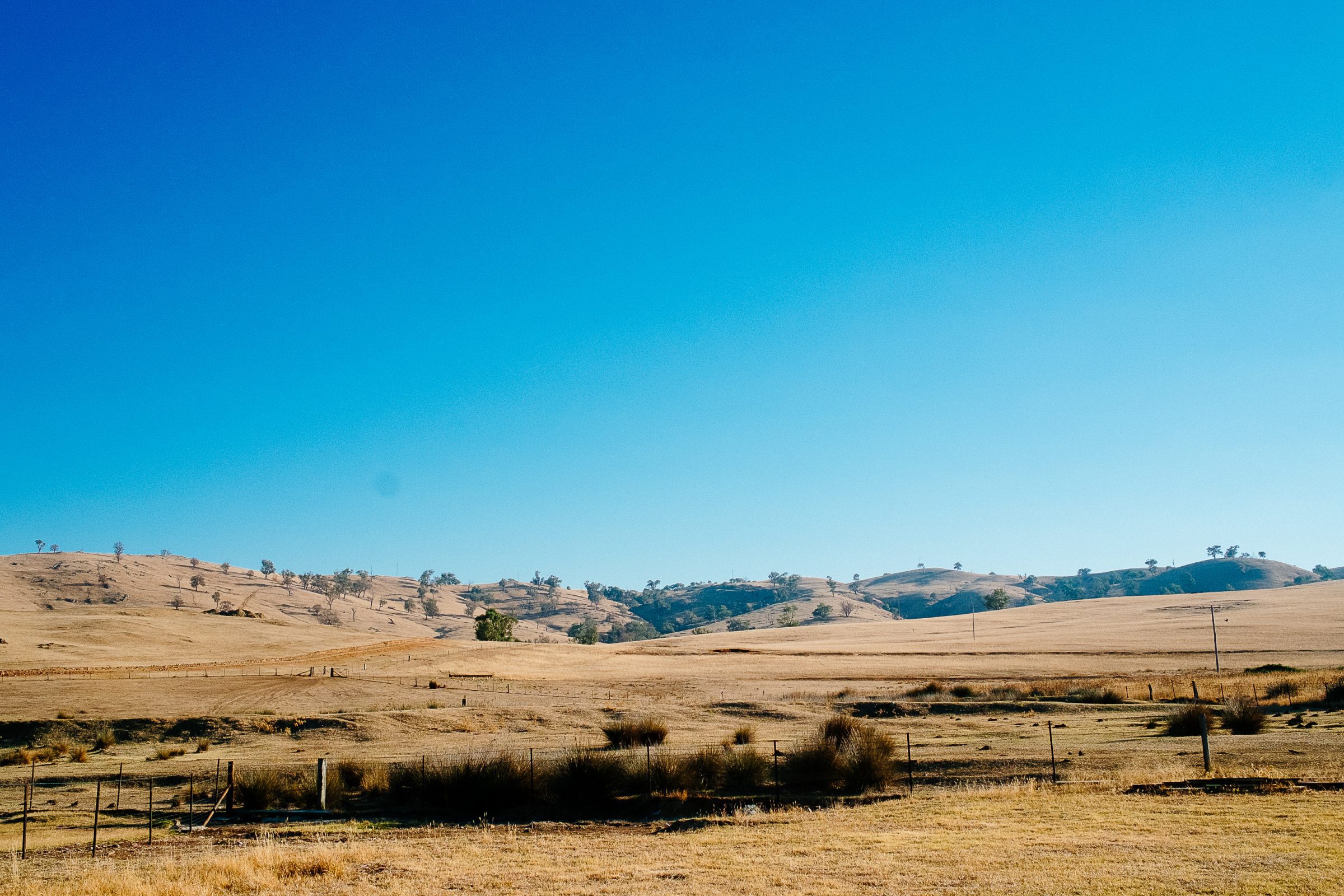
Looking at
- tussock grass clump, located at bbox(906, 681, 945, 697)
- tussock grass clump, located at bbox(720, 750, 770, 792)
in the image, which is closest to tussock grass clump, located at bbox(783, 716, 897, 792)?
tussock grass clump, located at bbox(720, 750, 770, 792)

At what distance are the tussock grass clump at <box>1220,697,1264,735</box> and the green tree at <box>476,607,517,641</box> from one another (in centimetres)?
11390

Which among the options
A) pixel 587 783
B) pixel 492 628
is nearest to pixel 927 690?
pixel 587 783

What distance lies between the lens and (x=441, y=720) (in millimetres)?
43531

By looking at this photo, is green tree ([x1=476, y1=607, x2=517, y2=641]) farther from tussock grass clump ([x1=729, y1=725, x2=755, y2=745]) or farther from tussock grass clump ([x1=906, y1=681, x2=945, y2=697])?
tussock grass clump ([x1=729, y1=725, x2=755, y2=745])

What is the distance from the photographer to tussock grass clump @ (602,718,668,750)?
117ft

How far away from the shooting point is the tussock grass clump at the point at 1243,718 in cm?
3262

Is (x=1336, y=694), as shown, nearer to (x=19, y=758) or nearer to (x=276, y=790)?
(x=276, y=790)

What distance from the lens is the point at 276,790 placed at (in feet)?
90.8

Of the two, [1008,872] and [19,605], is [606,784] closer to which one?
[1008,872]

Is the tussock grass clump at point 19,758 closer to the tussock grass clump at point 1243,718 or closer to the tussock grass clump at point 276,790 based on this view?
the tussock grass clump at point 276,790

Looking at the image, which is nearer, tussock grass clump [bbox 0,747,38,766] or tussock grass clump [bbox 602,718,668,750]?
tussock grass clump [bbox 602,718,668,750]

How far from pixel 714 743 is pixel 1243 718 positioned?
63.9ft

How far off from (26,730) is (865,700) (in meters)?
42.3

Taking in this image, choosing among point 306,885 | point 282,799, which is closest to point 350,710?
point 282,799
